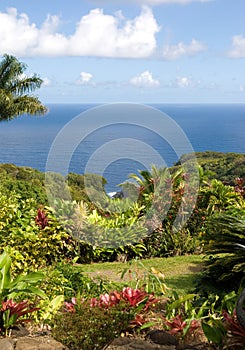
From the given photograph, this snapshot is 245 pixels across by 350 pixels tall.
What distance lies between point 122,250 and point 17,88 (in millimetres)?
18491

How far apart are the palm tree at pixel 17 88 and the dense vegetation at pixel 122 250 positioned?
48.9 ft

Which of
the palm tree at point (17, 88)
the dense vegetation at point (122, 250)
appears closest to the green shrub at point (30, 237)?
the dense vegetation at point (122, 250)

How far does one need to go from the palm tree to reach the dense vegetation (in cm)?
1489

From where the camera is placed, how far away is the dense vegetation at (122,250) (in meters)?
3.76

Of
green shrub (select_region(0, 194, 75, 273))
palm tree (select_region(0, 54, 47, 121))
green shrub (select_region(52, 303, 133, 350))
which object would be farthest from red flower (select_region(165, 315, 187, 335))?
palm tree (select_region(0, 54, 47, 121))

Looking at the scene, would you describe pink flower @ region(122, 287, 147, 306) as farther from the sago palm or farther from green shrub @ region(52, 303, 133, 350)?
the sago palm

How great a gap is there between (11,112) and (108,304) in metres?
21.5

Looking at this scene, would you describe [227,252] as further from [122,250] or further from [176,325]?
[122,250]

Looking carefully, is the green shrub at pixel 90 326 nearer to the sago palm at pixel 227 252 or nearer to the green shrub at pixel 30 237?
the sago palm at pixel 227 252

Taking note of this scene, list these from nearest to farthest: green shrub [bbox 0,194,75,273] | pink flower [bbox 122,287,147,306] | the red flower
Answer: the red flower, pink flower [bbox 122,287,147,306], green shrub [bbox 0,194,75,273]

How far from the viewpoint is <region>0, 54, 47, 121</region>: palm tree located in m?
24.4

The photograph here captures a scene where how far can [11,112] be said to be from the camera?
24531 mm

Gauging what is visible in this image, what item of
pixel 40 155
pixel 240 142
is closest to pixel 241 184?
pixel 40 155

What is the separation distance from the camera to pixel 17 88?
81.9 feet
